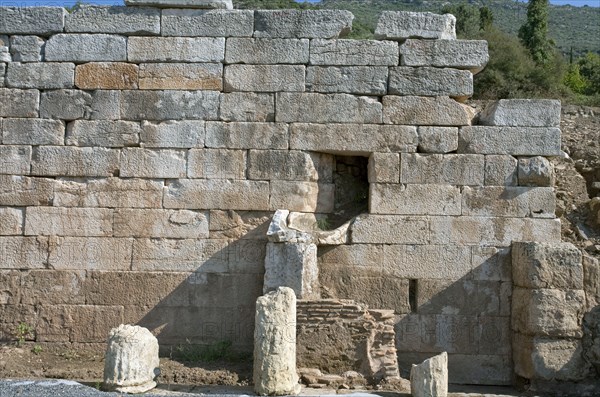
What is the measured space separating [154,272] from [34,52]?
10.9 ft

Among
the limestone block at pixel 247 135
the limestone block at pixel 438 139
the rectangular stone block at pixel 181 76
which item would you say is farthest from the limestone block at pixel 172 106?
the limestone block at pixel 438 139

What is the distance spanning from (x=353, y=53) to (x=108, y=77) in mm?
3215

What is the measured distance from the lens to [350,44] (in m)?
8.60

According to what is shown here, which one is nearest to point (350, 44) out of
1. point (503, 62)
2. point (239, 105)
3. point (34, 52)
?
point (239, 105)

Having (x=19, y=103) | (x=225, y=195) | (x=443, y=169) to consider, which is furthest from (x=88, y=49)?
(x=443, y=169)

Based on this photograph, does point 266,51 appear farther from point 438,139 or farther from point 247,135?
point 438,139

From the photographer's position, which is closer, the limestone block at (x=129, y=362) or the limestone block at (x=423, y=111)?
the limestone block at (x=129, y=362)

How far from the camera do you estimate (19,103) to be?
343 inches

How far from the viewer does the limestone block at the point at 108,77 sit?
8672 mm

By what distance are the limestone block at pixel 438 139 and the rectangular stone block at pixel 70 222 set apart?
4.12 m

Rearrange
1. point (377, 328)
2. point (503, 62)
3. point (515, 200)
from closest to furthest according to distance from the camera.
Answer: point (377, 328), point (515, 200), point (503, 62)

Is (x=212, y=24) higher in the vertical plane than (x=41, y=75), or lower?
higher

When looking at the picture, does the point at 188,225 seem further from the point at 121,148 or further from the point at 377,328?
the point at 377,328

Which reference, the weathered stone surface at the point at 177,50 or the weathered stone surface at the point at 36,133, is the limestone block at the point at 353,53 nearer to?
the weathered stone surface at the point at 177,50
